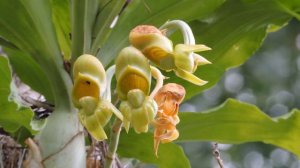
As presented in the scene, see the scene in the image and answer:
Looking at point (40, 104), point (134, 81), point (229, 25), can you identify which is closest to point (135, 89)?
point (134, 81)

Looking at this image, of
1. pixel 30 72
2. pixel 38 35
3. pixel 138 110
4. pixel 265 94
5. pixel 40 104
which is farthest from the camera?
pixel 265 94

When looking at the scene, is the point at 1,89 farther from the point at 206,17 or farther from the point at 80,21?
the point at 206,17

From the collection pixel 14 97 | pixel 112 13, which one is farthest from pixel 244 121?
pixel 14 97

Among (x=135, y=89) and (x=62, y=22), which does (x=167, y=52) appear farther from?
(x=62, y=22)

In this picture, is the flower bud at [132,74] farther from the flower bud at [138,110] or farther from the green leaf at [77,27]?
the green leaf at [77,27]

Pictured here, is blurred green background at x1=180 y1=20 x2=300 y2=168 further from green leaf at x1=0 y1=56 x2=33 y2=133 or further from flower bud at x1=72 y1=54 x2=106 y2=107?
flower bud at x1=72 y1=54 x2=106 y2=107

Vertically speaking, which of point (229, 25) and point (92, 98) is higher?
point (92, 98)

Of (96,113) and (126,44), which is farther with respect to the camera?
(126,44)

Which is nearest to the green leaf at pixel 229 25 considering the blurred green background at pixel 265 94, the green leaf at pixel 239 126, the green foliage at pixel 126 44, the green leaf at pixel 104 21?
the green foliage at pixel 126 44
